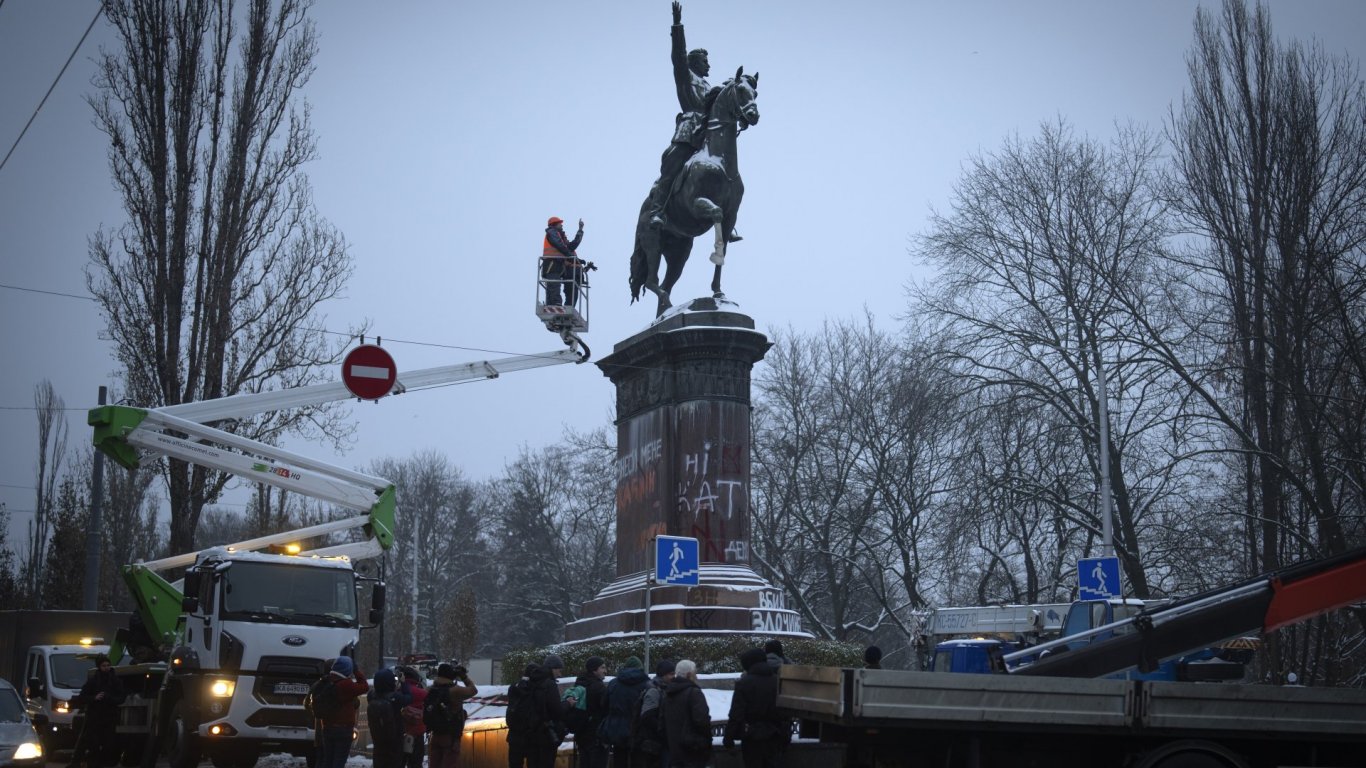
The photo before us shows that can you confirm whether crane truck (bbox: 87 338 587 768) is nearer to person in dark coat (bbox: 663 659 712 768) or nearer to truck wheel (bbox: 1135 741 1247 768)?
person in dark coat (bbox: 663 659 712 768)

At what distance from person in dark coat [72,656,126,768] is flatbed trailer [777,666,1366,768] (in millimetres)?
13729

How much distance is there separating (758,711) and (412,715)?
7.35 meters

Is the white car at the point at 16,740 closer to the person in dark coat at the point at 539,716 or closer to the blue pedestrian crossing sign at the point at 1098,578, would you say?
the person in dark coat at the point at 539,716

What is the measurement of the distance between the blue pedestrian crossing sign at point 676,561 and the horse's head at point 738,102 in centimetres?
1034

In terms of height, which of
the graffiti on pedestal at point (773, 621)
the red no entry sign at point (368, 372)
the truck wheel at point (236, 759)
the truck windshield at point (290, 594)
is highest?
the red no entry sign at point (368, 372)

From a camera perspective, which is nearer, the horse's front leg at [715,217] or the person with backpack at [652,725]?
→ the person with backpack at [652,725]

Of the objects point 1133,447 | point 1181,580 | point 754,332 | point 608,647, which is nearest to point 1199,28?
point 1133,447

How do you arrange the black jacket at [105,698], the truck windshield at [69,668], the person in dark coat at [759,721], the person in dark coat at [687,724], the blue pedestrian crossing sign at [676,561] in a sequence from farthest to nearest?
1. the truck windshield at [69,668]
2. the black jacket at [105,698]
3. the blue pedestrian crossing sign at [676,561]
4. the person in dark coat at [687,724]
5. the person in dark coat at [759,721]

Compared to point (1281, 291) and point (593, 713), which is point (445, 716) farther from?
point (1281, 291)

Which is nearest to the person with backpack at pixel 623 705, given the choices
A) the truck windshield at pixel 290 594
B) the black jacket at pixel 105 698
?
the truck windshield at pixel 290 594

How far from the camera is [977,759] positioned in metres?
10.8

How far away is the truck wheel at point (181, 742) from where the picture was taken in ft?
62.5

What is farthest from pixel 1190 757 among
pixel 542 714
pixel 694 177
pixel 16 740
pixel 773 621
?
pixel 694 177

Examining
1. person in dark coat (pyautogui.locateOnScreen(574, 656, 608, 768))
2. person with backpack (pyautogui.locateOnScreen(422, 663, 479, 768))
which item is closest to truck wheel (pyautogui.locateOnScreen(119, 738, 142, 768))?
person with backpack (pyautogui.locateOnScreen(422, 663, 479, 768))
